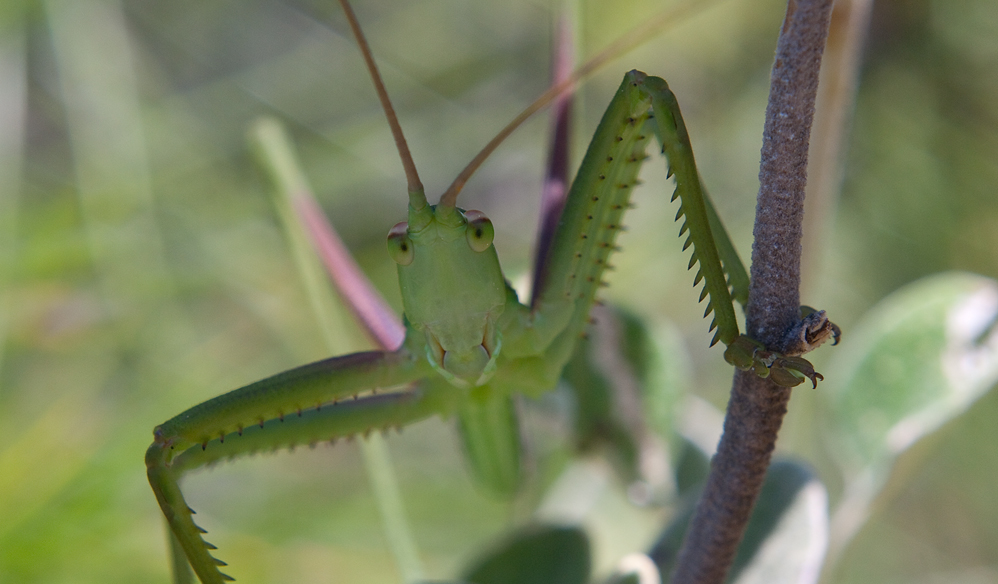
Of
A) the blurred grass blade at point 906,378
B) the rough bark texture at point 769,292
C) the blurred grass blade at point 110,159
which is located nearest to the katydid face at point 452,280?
the rough bark texture at point 769,292

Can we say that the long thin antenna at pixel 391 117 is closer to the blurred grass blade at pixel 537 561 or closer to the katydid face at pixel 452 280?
the katydid face at pixel 452 280

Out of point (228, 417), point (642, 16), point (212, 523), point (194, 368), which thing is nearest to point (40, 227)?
point (194, 368)

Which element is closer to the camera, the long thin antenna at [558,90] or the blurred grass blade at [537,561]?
the long thin antenna at [558,90]

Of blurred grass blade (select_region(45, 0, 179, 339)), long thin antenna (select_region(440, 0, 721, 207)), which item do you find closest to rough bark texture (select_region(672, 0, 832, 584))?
long thin antenna (select_region(440, 0, 721, 207))

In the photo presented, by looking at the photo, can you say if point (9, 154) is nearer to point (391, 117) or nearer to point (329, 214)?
point (329, 214)

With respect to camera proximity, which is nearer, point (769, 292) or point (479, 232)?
point (769, 292)

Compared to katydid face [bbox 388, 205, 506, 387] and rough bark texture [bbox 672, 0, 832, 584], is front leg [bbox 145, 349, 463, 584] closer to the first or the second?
katydid face [bbox 388, 205, 506, 387]

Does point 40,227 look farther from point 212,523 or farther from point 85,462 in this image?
point 212,523

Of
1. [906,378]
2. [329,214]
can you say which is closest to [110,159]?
[329,214]
